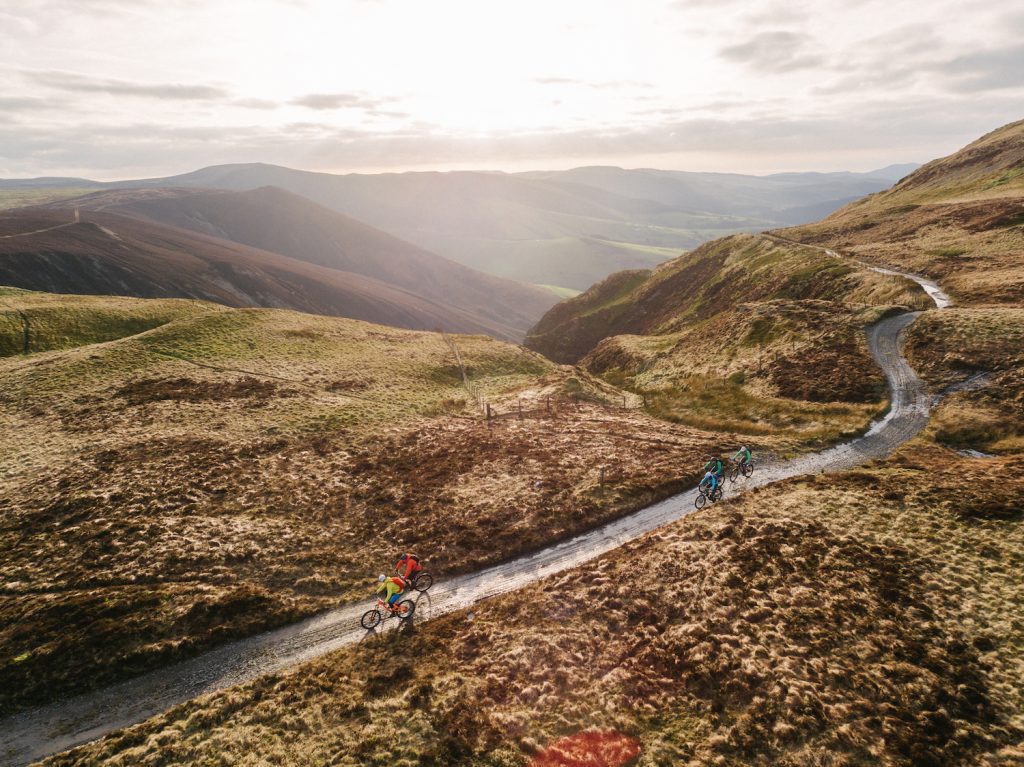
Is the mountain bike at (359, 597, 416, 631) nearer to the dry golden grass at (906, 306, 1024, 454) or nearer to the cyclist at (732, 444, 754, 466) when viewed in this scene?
the cyclist at (732, 444, 754, 466)

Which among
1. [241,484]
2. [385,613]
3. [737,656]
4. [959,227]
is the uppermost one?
[959,227]

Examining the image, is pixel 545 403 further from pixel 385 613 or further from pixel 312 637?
pixel 312 637

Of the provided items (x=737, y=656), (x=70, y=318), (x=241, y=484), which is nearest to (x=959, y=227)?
(x=737, y=656)

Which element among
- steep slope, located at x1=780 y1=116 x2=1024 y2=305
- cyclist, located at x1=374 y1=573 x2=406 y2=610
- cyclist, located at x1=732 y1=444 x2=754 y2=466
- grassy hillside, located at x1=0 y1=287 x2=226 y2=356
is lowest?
cyclist, located at x1=374 y1=573 x2=406 y2=610

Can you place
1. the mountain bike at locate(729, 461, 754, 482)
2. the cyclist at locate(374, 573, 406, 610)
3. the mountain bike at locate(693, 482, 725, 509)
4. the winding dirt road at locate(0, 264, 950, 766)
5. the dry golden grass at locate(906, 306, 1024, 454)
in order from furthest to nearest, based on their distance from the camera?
the dry golden grass at locate(906, 306, 1024, 454) → the mountain bike at locate(729, 461, 754, 482) → the mountain bike at locate(693, 482, 725, 509) → the cyclist at locate(374, 573, 406, 610) → the winding dirt road at locate(0, 264, 950, 766)

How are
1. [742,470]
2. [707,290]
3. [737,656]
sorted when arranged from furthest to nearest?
[707,290], [742,470], [737,656]

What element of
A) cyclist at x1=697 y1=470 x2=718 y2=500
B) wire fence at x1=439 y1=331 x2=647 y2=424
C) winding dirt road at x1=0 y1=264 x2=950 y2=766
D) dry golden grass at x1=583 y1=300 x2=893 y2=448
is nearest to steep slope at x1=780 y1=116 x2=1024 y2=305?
dry golden grass at x1=583 y1=300 x2=893 y2=448
